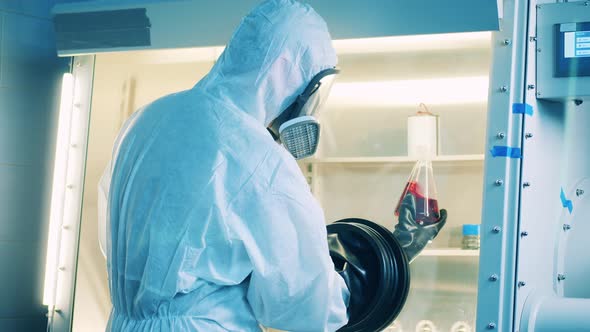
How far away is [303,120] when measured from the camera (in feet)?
5.56

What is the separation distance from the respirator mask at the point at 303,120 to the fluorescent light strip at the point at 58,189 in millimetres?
1001

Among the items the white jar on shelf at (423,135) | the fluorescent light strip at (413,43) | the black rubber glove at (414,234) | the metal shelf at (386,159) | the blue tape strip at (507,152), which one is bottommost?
the black rubber glove at (414,234)

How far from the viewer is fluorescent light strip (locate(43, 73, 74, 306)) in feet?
7.98

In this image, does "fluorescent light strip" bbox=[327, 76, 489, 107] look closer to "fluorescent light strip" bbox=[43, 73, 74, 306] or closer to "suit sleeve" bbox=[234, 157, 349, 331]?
"fluorescent light strip" bbox=[43, 73, 74, 306]

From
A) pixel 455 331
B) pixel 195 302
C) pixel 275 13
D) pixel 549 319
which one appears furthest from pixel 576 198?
pixel 195 302

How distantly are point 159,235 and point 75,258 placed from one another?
1107 millimetres

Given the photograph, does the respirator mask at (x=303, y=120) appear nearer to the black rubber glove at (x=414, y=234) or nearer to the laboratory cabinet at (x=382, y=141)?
the black rubber glove at (x=414, y=234)

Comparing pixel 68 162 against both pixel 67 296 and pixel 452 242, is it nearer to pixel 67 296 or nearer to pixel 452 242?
pixel 67 296

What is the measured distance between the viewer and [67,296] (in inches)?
96.7

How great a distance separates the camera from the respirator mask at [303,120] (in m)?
1.71

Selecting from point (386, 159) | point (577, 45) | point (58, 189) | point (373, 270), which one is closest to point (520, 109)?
point (577, 45)

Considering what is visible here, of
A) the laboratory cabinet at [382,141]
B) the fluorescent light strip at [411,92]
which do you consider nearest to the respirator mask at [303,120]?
the laboratory cabinet at [382,141]

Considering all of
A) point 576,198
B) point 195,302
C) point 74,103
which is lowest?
point 195,302

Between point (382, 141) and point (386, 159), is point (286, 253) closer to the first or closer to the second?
point (386, 159)
